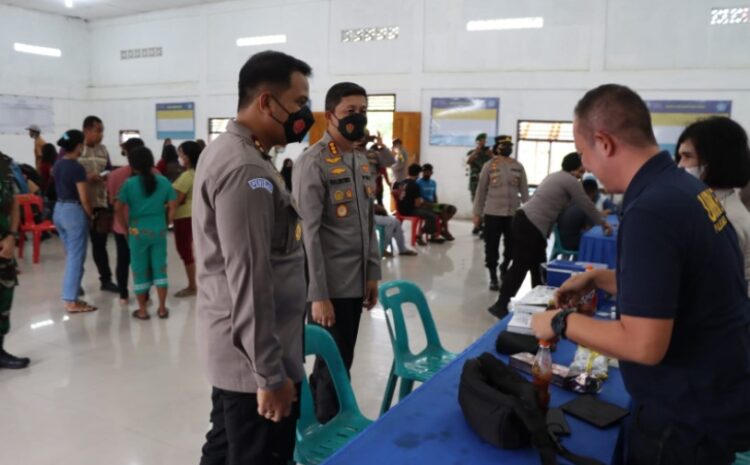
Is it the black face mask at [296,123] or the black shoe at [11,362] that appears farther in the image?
the black shoe at [11,362]

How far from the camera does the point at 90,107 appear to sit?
50.5ft

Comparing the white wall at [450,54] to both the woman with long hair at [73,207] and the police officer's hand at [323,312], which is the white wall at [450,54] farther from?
the police officer's hand at [323,312]

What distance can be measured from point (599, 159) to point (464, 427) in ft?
2.50

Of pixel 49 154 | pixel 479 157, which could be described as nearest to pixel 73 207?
pixel 49 154

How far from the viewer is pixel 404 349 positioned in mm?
2674

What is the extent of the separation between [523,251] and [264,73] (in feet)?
11.3

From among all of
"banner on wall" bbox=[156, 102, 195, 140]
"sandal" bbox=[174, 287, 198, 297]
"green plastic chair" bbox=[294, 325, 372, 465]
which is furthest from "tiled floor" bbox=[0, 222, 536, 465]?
"banner on wall" bbox=[156, 102, 195, 140]

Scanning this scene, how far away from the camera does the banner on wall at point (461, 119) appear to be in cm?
1037

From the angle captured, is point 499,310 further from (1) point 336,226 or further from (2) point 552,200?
(1) point 336,226

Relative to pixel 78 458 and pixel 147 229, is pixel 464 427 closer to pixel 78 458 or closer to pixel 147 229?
pixel 78 458

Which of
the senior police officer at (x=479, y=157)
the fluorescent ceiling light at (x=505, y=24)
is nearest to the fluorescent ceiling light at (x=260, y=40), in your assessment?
the fluorescent ceiling light at (x=505, y=24)

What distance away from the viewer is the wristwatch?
1272 millimetres

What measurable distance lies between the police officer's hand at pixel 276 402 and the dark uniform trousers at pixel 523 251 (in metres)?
3.38

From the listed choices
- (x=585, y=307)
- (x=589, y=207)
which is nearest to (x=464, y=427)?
(x=585, y=307)
